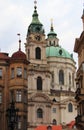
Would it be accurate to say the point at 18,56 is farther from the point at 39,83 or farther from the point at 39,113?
the point at 39,83

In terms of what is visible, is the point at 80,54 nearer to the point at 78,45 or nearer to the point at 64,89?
the point at 78,45

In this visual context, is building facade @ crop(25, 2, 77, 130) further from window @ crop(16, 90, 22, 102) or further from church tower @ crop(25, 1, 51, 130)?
window @ crop(16, 90, 22, 102)

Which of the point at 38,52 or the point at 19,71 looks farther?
the point at 38,52

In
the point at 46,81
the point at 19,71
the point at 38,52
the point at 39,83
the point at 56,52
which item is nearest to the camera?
the point at 19,71

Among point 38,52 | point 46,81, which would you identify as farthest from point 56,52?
point 46,81

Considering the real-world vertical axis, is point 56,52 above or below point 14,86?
above

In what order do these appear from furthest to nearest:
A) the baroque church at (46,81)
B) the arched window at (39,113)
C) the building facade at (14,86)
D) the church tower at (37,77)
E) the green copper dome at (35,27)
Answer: the green copper dome at (35,27), the arched window at (39,113), the baroque church at (46,81), the church tower at (37,77), the building facade at (14,86)

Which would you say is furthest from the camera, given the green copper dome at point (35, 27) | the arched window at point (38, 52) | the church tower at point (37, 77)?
the green copper dome at point (35, 27)

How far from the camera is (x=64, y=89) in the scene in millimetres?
112750

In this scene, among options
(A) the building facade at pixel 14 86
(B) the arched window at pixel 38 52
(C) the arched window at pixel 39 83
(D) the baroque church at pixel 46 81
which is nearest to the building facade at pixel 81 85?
(A) the building facade at pixel 14 86

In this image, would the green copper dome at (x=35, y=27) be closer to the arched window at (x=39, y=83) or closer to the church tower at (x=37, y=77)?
the church tower at (x=37, y=77)

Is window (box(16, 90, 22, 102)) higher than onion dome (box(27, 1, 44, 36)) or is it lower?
lower

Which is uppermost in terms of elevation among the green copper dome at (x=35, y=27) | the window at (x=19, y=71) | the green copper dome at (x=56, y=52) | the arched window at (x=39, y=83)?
the green copper dome at (x=35, y=27)

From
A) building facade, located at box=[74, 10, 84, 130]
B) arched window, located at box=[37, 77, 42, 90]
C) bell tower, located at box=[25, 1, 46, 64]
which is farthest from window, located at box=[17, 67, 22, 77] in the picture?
bell tower, located at box=[25, 1, 46, 64]
